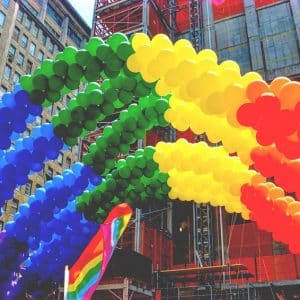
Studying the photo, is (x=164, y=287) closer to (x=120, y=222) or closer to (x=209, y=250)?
(x=209, y=250)

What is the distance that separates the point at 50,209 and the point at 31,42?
3556 cm

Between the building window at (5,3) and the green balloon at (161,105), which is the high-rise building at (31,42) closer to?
the building window at (5,3)

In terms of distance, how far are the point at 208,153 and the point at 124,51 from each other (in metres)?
2.18

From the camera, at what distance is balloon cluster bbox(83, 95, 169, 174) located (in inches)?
288

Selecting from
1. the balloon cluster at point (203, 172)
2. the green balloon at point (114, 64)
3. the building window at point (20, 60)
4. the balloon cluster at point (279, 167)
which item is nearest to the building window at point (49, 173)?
the building window at point (20, 60)

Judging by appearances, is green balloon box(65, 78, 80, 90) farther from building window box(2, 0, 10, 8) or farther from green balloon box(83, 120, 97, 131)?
building window box(2, 0, 10, 8)

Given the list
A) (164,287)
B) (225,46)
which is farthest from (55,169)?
(164,287)

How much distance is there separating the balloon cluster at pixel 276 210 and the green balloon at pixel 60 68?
326 cm

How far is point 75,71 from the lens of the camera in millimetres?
6629

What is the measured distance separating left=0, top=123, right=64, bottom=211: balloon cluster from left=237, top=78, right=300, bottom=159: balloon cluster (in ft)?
11.4

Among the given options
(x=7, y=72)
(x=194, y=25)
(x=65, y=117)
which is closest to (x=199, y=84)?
(x=65, y=117)

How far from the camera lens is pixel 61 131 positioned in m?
7.36

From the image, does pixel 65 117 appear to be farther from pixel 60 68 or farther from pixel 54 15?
pixel 54 15

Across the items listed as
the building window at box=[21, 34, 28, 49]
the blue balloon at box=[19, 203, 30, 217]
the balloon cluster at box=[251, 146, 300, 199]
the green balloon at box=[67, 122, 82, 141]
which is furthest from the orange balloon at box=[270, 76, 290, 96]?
the building window at box=[21, 34, 28, 49]
